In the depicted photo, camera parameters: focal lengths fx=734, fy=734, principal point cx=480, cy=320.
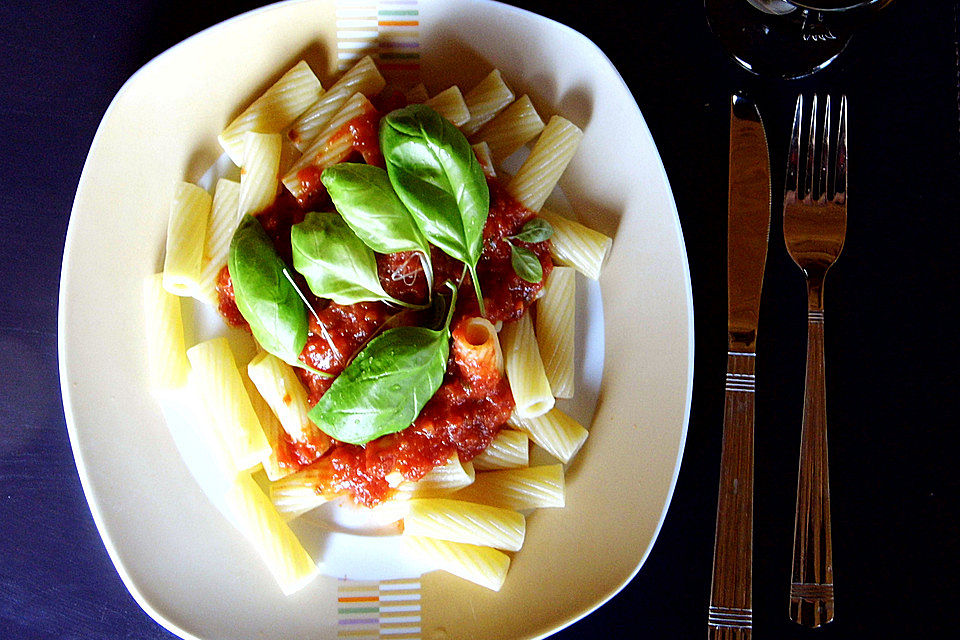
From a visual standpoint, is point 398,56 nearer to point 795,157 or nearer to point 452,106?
point 452,106

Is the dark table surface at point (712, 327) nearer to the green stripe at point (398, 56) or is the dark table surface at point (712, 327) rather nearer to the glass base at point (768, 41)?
the glass base at point (768, 41)

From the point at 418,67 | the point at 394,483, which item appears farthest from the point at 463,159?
the point at 394,483

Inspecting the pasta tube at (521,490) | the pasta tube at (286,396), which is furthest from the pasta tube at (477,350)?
the pasta tube at (286,396)

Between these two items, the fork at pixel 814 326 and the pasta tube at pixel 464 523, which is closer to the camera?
the pasta tube at pixel 464 523

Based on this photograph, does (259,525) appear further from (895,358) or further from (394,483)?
(895,358)

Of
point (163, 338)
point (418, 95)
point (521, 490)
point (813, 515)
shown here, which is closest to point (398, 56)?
point (418, 95)
